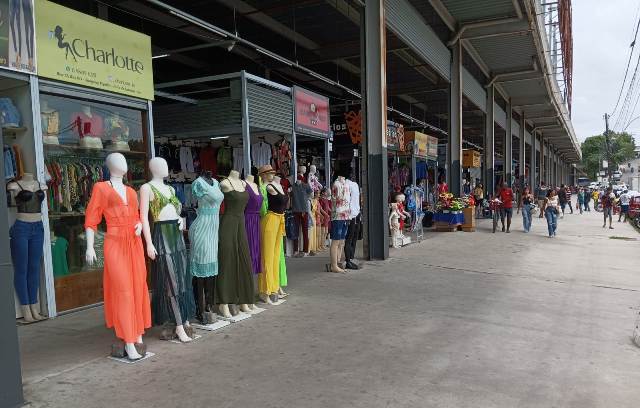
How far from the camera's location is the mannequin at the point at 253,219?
5.25 metres

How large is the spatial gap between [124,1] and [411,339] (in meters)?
7.40

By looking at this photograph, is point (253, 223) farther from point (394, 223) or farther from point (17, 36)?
point (394, 223)

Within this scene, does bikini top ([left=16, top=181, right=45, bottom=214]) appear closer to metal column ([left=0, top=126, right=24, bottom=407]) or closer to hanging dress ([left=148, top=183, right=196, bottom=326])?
hanging dress ([left=148, top=183, right=196, bottom=326])

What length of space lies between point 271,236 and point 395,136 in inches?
304

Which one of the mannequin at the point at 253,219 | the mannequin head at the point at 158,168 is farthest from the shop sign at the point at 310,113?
the mannequin head at the point at 158,168

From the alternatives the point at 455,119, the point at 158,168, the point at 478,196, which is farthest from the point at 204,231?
the point at 478,196

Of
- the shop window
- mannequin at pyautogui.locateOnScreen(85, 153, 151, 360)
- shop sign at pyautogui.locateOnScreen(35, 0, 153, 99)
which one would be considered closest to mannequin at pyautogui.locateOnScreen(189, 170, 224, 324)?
mannequin at pyautogui.locateOnScreen(85, 153, 151, 360)

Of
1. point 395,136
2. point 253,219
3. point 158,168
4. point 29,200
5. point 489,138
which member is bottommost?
point 253,219

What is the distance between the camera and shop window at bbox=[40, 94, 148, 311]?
Result: 5430mm

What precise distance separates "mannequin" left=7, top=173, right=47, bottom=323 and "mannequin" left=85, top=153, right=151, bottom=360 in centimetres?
159

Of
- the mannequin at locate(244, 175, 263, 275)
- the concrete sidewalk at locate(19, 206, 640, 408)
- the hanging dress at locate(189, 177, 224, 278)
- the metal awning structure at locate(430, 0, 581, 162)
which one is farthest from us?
the metal awning structure at locate(430, 0, 581, 162)

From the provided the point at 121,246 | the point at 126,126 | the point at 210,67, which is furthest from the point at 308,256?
the point at 210,67

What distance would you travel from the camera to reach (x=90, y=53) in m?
5.45

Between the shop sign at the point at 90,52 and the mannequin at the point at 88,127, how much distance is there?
473 millimetres
